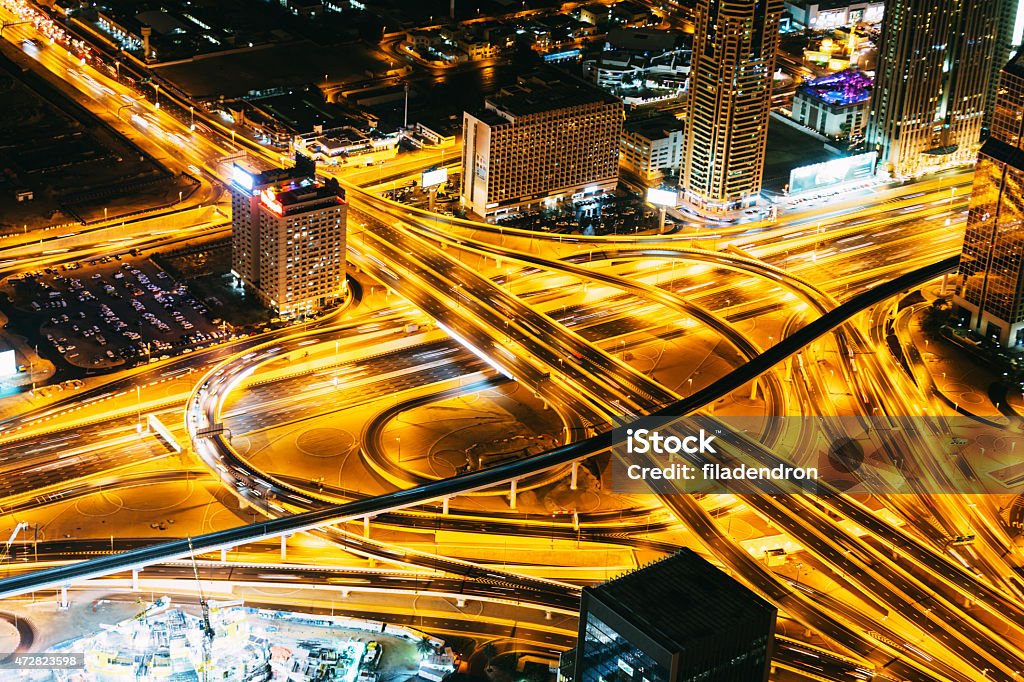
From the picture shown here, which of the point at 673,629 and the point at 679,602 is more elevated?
the point at 679,602

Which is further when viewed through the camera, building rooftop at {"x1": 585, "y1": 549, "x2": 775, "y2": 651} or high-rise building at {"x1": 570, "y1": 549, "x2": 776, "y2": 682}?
building rooftop at {"x1": 585, "y1": 549, "x2": 775, "y2": 651}

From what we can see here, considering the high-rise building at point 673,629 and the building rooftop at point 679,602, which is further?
the building rooftop at point 679,602

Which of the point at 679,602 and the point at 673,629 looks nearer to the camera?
the point at 673,629
